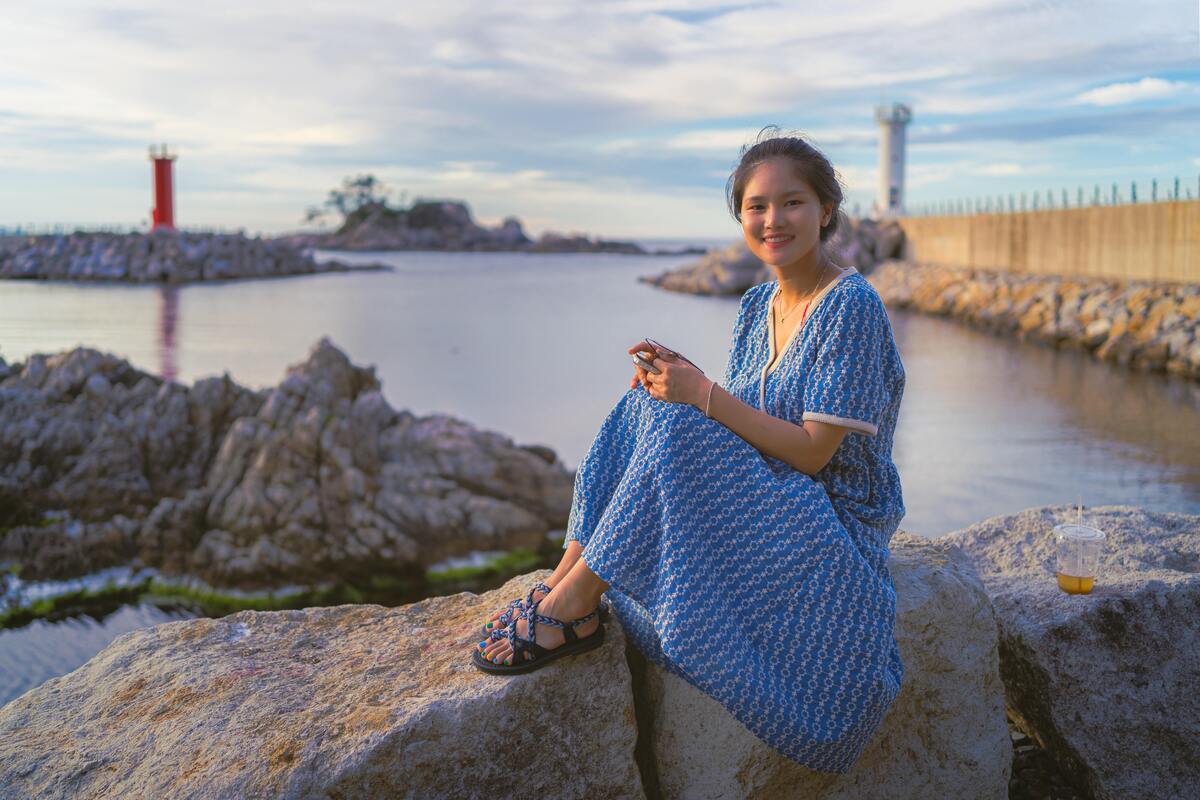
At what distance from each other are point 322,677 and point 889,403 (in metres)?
1.46

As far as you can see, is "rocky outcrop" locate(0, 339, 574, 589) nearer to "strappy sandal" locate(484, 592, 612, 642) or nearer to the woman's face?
"strappy sandal" locate(484, 592, 612, 642)

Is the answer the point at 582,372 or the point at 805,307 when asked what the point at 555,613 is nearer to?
the point at 805,307

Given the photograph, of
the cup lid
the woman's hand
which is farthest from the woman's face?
the cup lid

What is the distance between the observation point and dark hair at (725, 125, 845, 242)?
2266 mm

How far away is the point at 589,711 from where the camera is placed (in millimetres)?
2225

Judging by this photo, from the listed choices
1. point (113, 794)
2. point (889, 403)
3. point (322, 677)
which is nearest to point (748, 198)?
point (889, 403)

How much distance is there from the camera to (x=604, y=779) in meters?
2.23

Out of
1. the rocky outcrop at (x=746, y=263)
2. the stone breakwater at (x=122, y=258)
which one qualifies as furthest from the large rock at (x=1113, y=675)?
the stone breakwater at (x=122, y=258)

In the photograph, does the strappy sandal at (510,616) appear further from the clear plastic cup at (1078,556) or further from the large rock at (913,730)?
the clear plastic cup at (1078,556)

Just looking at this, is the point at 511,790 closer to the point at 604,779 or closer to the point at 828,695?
the point at 604,779

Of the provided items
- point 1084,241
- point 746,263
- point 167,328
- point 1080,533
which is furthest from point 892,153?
point 1080,533

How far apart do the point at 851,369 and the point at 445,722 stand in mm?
1113

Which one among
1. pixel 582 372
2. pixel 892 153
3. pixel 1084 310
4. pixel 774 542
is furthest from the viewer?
pixel 892 153

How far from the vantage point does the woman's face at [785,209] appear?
226 cm
